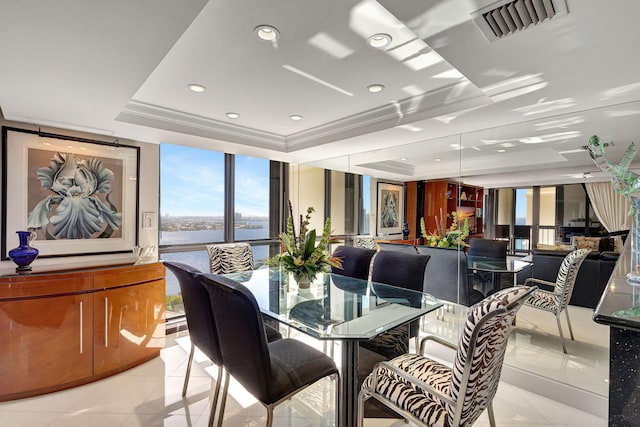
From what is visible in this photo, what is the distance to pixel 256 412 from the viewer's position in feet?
7.23

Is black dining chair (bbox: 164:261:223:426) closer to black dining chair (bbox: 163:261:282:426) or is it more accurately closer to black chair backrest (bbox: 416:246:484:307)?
black dining chair (bbox: 163:261:282:426)

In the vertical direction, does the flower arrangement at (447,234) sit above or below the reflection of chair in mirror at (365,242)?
above

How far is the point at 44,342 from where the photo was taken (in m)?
2.38

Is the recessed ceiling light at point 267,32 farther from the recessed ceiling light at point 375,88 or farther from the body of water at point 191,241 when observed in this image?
the body of water at point 191,241

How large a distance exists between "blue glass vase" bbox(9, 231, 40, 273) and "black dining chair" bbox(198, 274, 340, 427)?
75.3 inches

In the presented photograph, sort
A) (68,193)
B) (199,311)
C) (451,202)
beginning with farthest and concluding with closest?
(451,202) → (68,193) → (199,311)

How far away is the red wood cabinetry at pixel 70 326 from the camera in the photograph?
7.52 feet

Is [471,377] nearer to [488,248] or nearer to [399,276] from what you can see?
[399,276]

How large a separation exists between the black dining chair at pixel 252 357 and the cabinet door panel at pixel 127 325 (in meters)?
1.51

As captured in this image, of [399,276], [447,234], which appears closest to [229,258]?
[399,276]

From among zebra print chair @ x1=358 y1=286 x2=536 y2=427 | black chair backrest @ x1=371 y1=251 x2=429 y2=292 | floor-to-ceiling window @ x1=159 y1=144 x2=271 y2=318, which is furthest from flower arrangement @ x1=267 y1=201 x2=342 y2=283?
floor-to-ceiling window @ x1=159 y1=144 x2=271 y2=318

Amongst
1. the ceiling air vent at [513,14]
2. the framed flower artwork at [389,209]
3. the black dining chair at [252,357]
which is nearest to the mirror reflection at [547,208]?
the framed flower artwork at [389,209]

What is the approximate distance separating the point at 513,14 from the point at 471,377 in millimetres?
1569

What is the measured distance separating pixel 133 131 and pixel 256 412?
111 inches
